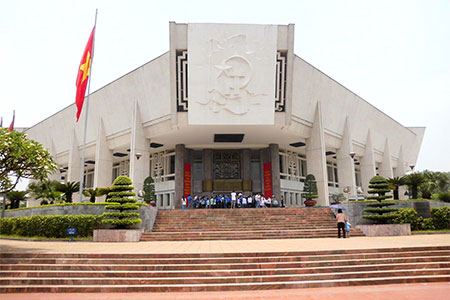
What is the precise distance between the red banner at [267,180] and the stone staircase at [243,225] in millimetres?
9695

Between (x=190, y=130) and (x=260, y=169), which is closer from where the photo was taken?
(x=190, y=130)

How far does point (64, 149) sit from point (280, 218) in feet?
89.3

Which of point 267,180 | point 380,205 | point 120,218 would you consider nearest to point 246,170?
point 267,180

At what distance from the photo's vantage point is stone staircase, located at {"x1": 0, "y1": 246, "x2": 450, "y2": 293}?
7574mm

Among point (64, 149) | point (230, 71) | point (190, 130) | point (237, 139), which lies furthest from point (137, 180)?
point (64, 149)

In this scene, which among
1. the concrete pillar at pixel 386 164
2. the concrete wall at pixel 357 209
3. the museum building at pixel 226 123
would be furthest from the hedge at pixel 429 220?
the concrete pillar at pixel 386 164

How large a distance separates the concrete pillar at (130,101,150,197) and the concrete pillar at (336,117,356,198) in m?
17.3

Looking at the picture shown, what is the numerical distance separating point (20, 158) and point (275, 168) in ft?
75.2

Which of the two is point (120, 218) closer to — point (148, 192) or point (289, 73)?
point (148, 192)

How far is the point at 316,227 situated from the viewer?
18078 mm

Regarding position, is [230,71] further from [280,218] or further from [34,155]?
[34,155]

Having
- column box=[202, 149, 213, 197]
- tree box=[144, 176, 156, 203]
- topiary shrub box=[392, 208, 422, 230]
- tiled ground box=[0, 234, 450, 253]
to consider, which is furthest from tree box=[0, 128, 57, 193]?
column box=[202, 149, 213, 197]

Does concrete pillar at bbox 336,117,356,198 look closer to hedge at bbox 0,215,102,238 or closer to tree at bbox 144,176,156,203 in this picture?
tree at bbox 144,176,156,203

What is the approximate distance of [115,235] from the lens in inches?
612
